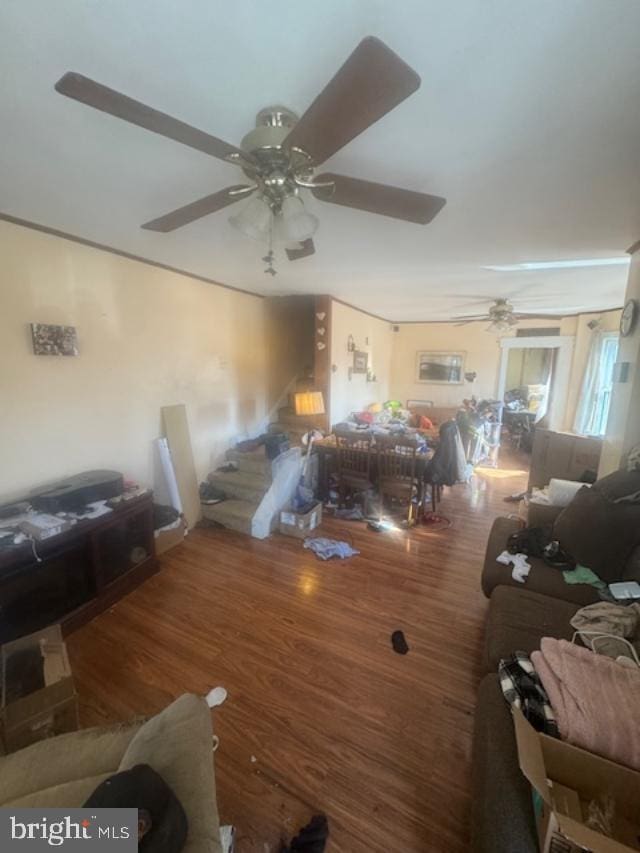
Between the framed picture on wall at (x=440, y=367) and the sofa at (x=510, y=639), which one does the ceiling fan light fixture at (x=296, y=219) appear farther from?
the framed picture on wall at (x=440, y=367)

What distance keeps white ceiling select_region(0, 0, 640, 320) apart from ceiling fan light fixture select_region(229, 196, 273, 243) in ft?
0.81

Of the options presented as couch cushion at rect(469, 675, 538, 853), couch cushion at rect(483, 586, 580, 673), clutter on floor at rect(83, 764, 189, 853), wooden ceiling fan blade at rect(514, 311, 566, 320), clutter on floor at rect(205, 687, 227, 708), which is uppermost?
wooden ceiling fan blade at rect(514, 311, 566, 320)

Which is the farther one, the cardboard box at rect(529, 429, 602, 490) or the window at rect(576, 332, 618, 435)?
the window at rect(576, 332, 618, 435)

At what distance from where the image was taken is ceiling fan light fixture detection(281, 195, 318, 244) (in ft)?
4.03

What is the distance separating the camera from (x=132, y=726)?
3.56 feet

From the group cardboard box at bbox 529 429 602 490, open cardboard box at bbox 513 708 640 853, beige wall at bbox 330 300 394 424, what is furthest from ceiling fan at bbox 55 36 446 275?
cardboard box at bbox 529 429 602 490

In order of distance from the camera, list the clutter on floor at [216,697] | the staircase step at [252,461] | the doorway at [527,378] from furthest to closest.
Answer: the doorway at [527,378], the staircase step at [252,461], the clutter on floor at [216,697]

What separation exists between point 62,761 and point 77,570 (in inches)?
53.9

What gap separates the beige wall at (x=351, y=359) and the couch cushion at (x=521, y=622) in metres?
3.13

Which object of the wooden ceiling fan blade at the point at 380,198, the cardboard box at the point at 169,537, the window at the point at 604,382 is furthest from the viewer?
the window at the point at 604,382

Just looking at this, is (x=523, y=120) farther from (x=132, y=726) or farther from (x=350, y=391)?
(x=350, y=391)

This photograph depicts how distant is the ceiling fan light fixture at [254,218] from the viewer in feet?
4.14

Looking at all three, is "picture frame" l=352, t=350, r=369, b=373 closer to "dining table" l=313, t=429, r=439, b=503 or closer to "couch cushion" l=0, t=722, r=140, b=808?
"dining table" l=313, t=429, r=439, b=503

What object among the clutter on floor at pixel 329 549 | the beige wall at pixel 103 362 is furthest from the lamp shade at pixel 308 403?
the clutter on floor at pixel 329 549
